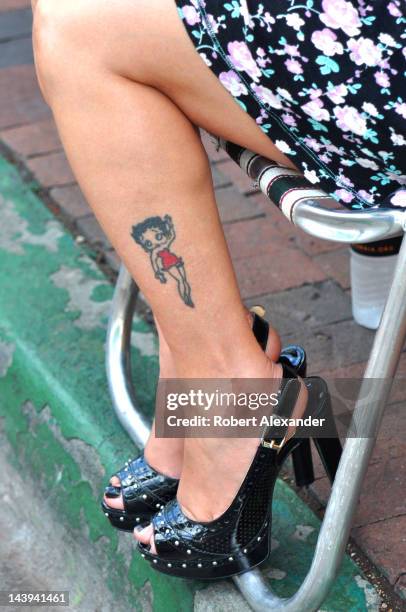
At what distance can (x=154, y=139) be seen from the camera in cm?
110

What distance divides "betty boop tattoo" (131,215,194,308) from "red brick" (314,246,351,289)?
2.91 ft

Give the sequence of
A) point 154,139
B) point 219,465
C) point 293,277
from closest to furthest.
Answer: point 154,139, point 219,465, point 293,277

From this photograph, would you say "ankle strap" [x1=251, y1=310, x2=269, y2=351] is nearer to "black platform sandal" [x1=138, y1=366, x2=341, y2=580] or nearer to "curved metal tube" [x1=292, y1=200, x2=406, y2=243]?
"black platform sandal" [x1=138, y1=366, x2=341, y2=580]

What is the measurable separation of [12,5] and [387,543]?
117 inches

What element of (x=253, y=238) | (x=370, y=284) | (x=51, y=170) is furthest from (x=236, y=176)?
(x=370, y=284)

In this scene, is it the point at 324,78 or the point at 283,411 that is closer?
the point at 324,78

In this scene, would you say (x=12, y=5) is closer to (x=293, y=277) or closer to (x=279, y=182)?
(x=293, y=277)

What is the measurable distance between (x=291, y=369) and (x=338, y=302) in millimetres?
666

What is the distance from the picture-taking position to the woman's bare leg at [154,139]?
1074mm

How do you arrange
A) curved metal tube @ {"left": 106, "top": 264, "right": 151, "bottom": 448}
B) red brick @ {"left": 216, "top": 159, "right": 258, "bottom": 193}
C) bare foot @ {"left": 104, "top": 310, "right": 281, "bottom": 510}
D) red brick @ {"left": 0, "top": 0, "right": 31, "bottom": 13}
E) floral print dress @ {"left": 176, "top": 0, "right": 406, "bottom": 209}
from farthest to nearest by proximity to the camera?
red brick @ {"left": 0, "top": 0, "right": 31, "bottom": 13} → red brick @ {"left": 216, "top": 159, "right": 258, "bottom": 193} → curved metal tube @ {"left": 106, "top": 264, "right": 151, "bottom": 448} → bare foot @ {"left": 104, "top": 310, "right": 281, "bottom": 510} → floral print dress @ {"left": 176, "top": 0, "right": 406, "bottom": 209}

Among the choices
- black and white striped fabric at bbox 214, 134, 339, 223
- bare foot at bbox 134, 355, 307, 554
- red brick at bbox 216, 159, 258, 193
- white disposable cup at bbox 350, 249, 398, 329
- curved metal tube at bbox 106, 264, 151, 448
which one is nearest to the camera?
black and white striped fabric at bbox 214, 134, 339, 223

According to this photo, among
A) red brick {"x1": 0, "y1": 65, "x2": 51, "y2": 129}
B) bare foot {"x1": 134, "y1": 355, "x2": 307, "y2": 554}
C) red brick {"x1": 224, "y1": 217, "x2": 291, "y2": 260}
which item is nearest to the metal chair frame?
bare foot {"x1": 134, "y1": 355, "x2": 307, "y2": 554}

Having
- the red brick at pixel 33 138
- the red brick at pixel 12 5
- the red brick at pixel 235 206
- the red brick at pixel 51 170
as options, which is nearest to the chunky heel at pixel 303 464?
the red brick at pixel 235 206

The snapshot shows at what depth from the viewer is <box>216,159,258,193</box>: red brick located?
7.78ft
